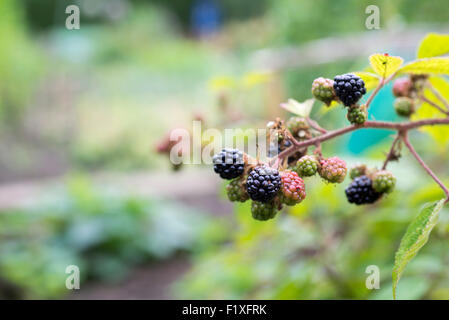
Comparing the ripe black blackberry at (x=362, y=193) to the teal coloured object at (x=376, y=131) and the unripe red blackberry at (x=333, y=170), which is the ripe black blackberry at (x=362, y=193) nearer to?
the unripe red blackberry at (x=333, y=170)

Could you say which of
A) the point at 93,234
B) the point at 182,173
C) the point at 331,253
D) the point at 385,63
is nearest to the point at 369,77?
the point at 385,63

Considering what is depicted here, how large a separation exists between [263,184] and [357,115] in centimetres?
23

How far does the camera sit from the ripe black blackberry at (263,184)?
815 millimetres

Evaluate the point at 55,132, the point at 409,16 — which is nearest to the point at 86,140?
the point at 55,132

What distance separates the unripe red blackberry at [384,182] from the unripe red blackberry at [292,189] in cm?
23

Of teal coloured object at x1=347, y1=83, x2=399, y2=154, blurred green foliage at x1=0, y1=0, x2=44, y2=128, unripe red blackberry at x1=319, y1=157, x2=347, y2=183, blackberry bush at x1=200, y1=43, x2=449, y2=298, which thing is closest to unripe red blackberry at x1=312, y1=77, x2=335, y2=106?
blackberry bush at x1=200, y1=43, x2=449, y2=298

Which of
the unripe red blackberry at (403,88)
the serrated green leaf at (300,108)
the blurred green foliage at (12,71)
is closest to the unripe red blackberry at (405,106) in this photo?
the unripe red blackberry at (403,88)

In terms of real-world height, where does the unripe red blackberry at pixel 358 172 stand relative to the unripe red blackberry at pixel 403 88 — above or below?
below

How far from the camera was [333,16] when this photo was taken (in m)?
6.59

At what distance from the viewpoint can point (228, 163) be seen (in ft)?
2.89

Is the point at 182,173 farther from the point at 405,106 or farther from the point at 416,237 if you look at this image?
the point at 416,237

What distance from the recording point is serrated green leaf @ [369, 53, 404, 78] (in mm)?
899
